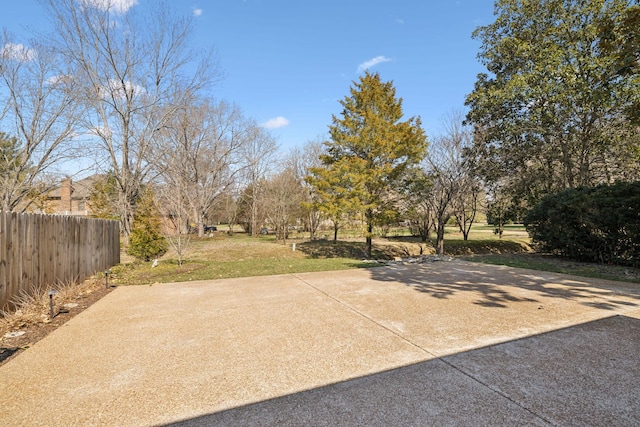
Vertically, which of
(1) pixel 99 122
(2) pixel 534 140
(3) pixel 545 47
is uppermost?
(3) pixel 545 47

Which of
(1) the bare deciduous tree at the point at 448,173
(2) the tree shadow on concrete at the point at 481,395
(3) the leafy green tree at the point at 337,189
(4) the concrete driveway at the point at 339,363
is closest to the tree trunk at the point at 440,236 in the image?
(1) the bare deciduous tree at the point at 448,173

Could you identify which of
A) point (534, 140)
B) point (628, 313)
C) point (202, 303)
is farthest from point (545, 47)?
point (202, 303)

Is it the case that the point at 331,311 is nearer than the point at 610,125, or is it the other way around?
the point at 331,311

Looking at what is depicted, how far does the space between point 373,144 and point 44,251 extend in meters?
10.5

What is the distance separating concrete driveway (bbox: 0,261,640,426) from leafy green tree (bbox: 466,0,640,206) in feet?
28.4

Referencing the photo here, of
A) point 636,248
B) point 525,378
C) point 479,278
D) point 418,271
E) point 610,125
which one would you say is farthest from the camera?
point 610,125

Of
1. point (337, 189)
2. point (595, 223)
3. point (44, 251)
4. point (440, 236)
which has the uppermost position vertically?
point (337, 189)

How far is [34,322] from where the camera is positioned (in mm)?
3945

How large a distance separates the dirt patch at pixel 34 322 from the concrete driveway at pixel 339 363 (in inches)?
7.3

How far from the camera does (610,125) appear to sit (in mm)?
11891

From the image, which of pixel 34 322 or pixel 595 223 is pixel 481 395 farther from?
pixel 595 223

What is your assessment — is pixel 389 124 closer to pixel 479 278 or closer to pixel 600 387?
pixel 479 278

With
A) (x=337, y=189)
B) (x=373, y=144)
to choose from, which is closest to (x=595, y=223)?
(x=373, y=144)

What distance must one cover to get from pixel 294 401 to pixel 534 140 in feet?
53.0
